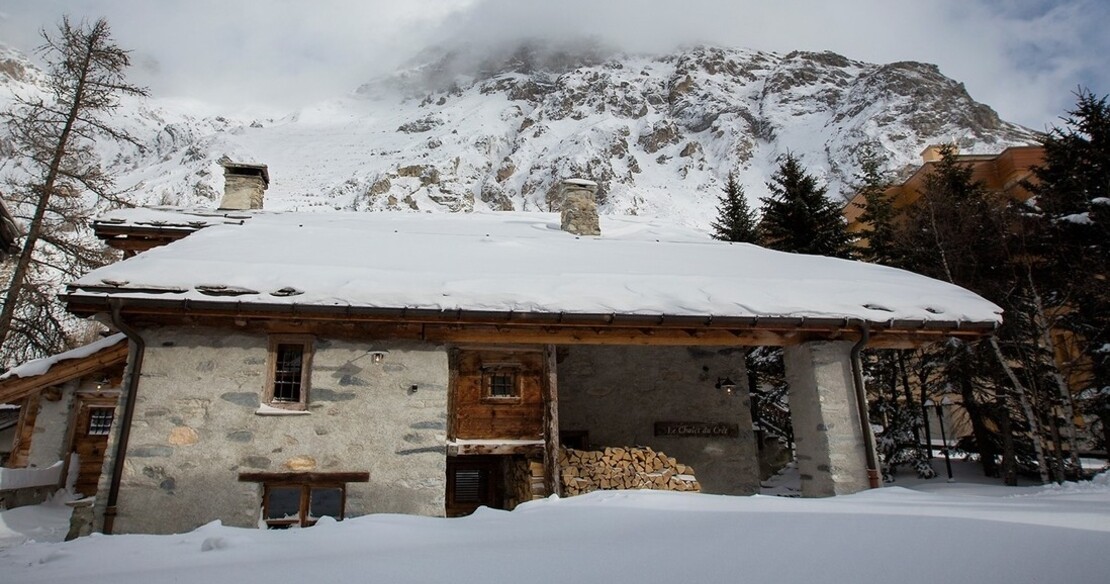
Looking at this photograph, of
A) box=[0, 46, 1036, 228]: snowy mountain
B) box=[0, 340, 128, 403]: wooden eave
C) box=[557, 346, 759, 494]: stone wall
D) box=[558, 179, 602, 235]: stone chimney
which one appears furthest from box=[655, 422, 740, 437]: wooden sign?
box=[0, 46, 1036, 228]: snowy mountain

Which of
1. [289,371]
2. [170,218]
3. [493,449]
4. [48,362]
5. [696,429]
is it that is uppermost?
[170,218]

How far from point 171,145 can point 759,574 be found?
10411cm

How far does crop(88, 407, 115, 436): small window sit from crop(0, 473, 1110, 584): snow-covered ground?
363 inches

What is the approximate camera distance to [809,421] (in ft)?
25.5

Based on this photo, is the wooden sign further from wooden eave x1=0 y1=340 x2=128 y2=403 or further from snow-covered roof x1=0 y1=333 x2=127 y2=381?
snow-covered roof x1=0 y1=333 x2=127 y2=381

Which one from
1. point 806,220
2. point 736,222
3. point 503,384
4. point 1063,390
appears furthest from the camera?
point 736,222

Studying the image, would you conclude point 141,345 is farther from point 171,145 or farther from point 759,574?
point 171,145

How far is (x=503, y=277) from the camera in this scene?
7641mm

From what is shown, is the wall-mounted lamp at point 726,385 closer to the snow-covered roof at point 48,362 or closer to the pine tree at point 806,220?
the pine tree at point 806,220

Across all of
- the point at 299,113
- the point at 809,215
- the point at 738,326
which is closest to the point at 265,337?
the point at 738,326

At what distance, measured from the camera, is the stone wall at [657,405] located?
10367 mm

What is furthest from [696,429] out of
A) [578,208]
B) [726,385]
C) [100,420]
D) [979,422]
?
[100,420]

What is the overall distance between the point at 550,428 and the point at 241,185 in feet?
31.5

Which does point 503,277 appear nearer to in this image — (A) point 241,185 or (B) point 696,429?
(B) point 696,429
